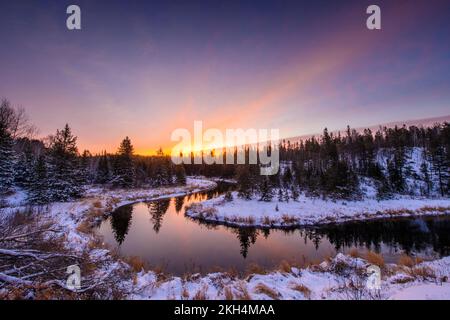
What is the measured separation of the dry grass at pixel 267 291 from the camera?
6216mm

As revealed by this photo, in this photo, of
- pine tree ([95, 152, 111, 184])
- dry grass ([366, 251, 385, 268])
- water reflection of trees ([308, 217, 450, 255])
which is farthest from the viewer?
pine tree ([95, 152, 111, 184])

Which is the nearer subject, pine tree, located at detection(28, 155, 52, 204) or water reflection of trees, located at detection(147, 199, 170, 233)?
water reflection of trees, located at detection(147, 199, 170, 233)

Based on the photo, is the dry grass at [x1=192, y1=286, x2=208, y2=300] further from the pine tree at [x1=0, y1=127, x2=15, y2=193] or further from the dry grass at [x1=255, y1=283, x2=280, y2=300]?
the pine tree at [x1=0, y1=127, x2=15, y2=193]

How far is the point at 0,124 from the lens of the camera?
66.3 feet

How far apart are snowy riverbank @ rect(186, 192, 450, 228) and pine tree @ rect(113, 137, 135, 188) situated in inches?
966

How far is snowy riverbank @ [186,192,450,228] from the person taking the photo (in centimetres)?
2062

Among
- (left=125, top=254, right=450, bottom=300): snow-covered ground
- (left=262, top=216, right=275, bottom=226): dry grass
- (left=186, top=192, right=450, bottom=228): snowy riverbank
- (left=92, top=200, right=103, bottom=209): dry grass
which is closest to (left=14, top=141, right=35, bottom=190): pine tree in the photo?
(left=92, top=200, right=103, bottom=209): dry grass

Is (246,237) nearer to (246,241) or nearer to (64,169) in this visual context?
(246,241)

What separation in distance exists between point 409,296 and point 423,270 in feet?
12.3

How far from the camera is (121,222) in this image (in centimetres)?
2094
